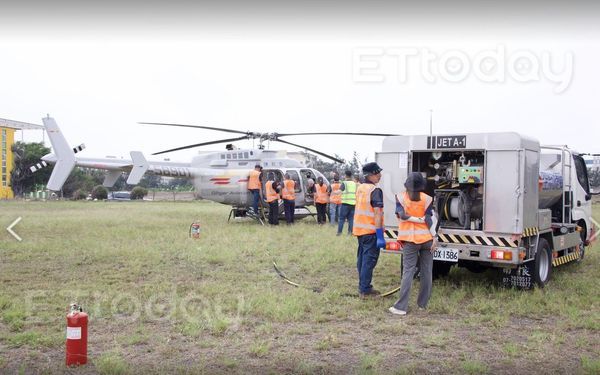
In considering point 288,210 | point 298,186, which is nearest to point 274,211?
point 288,210

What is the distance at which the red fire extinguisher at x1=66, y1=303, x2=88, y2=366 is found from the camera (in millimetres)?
4496

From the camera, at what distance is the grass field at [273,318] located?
15.7 ft

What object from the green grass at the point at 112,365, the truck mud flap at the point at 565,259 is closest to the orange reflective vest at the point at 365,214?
the truck mud flap at the point at 565,259

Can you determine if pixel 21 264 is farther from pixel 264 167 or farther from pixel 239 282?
pixel 264 167

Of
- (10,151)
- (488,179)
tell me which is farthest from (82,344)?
(10,151)

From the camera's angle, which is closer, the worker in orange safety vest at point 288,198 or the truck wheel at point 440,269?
the truck wheel at point 440,269

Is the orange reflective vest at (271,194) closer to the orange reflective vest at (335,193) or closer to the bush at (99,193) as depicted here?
the orange reflective vest at (335,193)

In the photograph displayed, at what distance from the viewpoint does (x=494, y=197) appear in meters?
7.16

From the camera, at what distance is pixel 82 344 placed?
4.60 m

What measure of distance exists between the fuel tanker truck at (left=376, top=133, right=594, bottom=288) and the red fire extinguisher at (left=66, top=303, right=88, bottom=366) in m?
4.48

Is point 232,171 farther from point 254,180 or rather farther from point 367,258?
point 367,258

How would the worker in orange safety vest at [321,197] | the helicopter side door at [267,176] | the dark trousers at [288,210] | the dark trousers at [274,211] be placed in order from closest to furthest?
the dark trousers at [274,211], the dark trousers at [288,210], the worker in orange safety vest at [321,197], the helicopter side door at [267,176]

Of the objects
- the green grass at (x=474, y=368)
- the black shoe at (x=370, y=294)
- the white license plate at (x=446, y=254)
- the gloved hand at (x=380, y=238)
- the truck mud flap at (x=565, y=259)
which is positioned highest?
the gloved hand at (x=380, y=238)

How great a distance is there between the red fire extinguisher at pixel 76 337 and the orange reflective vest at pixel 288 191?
39.3 ft
